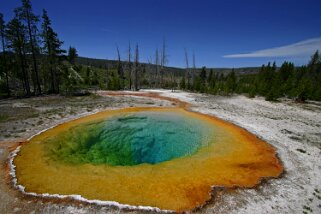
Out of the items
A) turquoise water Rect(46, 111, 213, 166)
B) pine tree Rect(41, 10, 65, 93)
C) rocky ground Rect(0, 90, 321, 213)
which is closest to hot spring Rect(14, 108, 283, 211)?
turquoise water Rect(46, 111, 213, 166)

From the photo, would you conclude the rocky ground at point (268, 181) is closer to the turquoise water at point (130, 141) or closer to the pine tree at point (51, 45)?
the turquoise water at point (130, 141)

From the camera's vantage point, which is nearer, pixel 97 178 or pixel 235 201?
pixel 235 201

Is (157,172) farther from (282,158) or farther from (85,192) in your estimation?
(282,158)

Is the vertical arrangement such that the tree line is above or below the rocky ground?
above

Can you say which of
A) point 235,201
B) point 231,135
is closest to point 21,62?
point 231,135

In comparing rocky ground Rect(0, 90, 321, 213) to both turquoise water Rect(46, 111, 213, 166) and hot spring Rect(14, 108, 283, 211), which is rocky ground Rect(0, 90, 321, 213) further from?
turquoise water Rect(46, 111, 213, 166)
